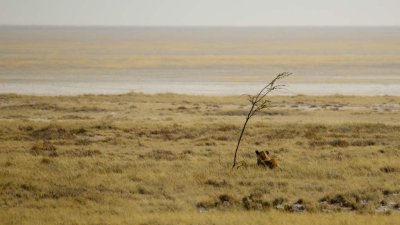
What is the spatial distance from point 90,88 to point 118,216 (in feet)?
152

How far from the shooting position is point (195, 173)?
19.5 meters

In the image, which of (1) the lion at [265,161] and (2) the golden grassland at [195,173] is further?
(1) the lion at [265,161]

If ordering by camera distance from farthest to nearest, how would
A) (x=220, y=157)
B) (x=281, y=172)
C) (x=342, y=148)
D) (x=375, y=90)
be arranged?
(x=375, y=90)
(x=342, y=148)
(x=220, y=157)
(x=281, y=172)

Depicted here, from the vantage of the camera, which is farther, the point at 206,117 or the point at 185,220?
the point at 206,117

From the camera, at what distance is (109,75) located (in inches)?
3012

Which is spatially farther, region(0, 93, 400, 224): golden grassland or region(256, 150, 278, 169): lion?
region(256, 150, 278, 169): lion

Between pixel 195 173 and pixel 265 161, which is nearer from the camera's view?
pixel 195 173

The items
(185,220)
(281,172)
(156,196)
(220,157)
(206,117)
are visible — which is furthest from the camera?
(206,117)

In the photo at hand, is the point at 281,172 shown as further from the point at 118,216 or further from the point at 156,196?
the point at 118,216

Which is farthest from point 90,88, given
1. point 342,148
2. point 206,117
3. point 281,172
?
point 281,172

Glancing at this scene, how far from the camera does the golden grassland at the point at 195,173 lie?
15.0 metres

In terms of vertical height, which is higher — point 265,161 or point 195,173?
point 265,161

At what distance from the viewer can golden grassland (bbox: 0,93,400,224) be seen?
15.0m

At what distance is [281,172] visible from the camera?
19781 millimetres
